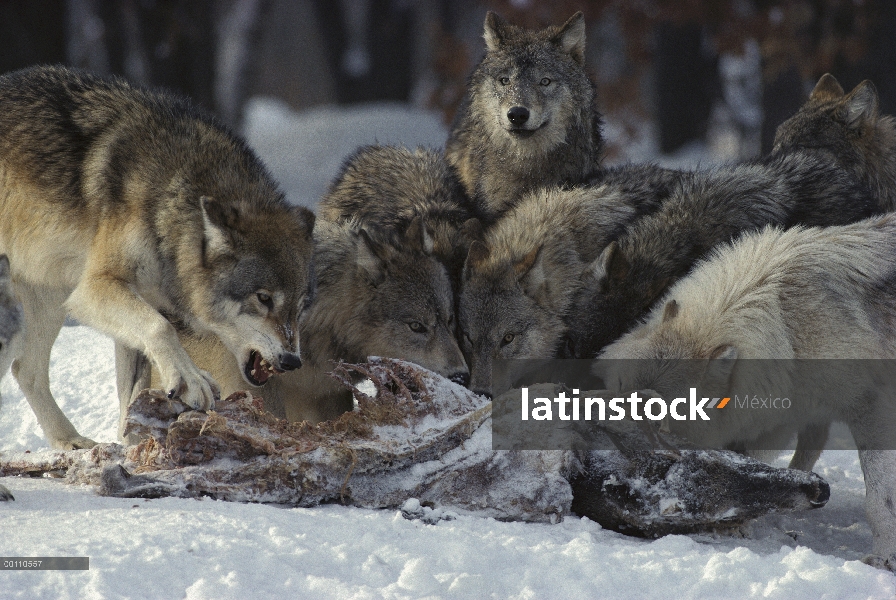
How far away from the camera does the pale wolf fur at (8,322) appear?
14.0ft

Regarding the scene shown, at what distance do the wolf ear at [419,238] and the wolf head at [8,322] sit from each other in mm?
2023

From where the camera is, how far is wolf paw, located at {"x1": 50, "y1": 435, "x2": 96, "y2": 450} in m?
5.29

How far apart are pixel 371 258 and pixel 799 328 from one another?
2.22 m

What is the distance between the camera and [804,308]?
14.4 feet

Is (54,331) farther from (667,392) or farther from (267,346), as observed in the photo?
(667,392)

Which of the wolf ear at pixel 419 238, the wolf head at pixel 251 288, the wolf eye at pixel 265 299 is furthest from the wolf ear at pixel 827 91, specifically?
the wolf eye at pixel 265 299

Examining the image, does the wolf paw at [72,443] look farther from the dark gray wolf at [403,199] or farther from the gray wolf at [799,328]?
the gray wolf at [799,328]

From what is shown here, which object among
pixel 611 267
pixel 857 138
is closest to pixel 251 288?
pixel 611 267

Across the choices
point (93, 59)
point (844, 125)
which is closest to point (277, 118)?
point (93, 59)

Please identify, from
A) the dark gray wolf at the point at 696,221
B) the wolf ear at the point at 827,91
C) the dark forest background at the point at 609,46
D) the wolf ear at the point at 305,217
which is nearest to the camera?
the wolf ear at the point at 305,217

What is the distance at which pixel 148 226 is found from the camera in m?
4.81

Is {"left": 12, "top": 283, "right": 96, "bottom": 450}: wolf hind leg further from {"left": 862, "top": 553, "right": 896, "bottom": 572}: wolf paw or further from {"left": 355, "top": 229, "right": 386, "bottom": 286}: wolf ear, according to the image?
{"left": 862, "top": 553, "right": 896, "bottom": 572}: wolf paw

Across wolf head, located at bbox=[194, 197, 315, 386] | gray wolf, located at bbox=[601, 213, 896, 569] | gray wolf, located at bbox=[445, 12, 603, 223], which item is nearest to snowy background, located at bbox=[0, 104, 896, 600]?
gray wolf, located at bbox=[601, 213, 896, 569]

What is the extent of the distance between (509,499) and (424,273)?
→ 5.55 feet
